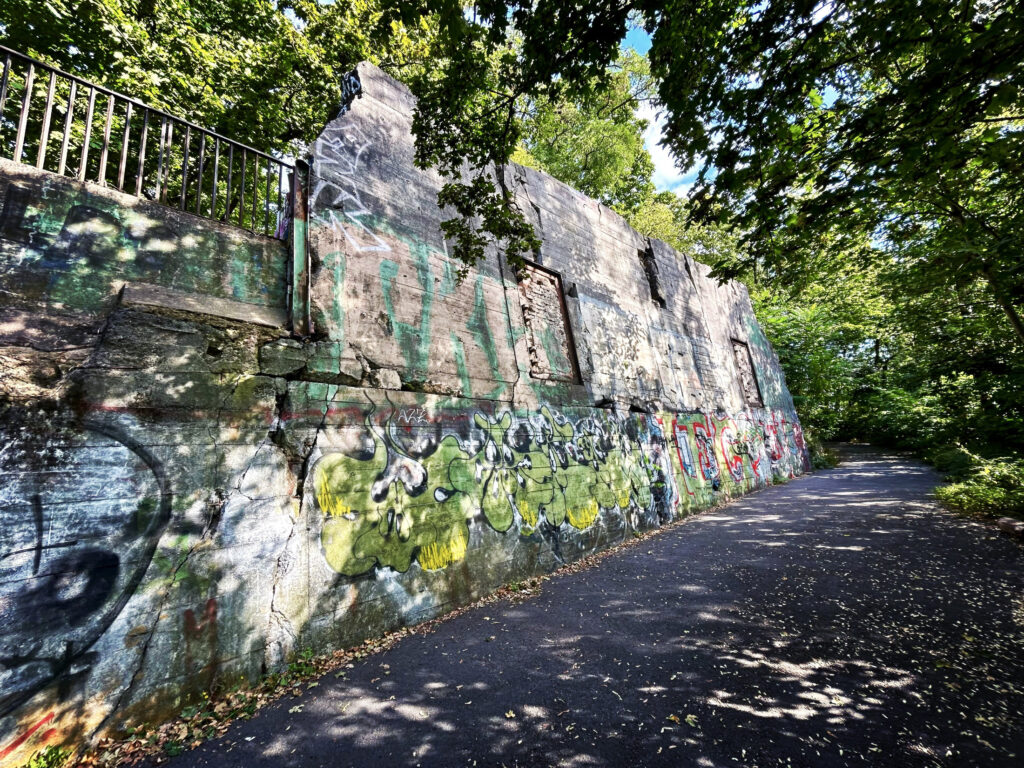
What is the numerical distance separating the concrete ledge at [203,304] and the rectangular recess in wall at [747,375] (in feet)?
39.9

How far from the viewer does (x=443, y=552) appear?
13.6 feet

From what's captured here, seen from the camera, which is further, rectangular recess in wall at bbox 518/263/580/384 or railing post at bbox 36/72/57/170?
rectangular recess in wall at bbox 518/263/580/384

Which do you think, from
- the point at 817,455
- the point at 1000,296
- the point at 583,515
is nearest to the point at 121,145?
the point at 583,515

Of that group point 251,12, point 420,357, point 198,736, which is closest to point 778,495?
point 420,357

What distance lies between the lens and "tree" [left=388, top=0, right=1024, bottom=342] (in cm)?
278

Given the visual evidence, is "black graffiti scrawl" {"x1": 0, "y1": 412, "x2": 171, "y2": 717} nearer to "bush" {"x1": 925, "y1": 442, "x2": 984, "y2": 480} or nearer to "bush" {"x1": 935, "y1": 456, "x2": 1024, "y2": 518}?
"bush" {"x1": 935, "y1": 456, "x2": 1024, "y2": 518}

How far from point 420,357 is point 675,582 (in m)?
A: 3.93

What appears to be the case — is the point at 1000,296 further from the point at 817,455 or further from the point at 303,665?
the point at 303,665

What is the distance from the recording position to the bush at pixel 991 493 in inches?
225

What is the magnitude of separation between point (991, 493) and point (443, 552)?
8506mm

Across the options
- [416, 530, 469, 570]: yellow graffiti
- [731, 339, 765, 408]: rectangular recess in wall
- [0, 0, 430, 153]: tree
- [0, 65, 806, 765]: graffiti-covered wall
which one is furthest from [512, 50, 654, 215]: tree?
[416, 530, 469, 570]: yellow graffiti

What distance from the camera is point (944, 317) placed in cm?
865

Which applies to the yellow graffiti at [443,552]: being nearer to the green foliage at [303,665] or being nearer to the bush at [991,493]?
the green foliage at [303,665]

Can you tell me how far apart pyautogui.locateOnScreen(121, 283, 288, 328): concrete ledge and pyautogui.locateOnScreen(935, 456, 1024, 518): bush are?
977 cm
